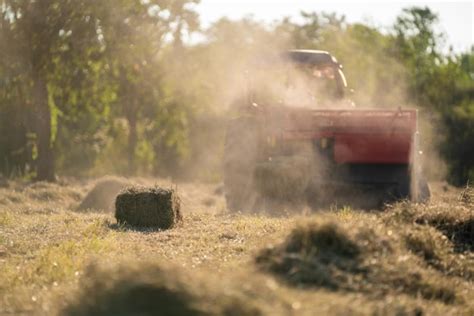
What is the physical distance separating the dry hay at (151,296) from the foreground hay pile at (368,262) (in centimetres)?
94

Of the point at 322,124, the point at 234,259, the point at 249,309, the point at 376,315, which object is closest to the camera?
the point at 249,309

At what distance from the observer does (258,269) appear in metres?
7.14

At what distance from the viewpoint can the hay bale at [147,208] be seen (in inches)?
512

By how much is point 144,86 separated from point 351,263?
2839 centimetres

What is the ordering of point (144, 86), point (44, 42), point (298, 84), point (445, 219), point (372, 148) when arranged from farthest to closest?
point (144, 86)
point (44, 42)
point (298, 84)
point (372, 148)
point (445, 219)

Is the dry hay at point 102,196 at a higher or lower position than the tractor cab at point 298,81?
lower

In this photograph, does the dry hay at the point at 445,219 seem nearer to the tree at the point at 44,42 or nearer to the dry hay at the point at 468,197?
the dry hay at the point at 468,197

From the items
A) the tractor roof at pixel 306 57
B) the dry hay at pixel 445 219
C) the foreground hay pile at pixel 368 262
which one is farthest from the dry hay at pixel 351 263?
the tractor roof at pixel 306 57

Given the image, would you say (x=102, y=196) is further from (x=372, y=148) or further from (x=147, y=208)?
(x=147, y=208)

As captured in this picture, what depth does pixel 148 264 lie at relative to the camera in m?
6.60

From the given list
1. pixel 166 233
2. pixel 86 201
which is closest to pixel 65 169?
pixel 86 201

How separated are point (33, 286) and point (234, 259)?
2.10m

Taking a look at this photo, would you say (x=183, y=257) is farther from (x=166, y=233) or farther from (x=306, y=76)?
(x=306, y=76)

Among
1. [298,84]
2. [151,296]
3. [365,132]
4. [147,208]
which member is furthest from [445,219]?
[298,84]
